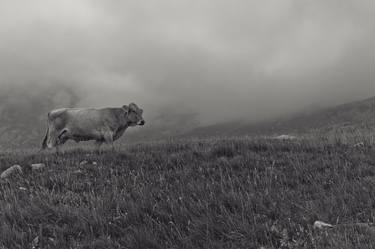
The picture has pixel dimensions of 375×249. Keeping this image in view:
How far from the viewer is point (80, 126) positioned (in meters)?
16.7

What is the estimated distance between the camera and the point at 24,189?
7070mm

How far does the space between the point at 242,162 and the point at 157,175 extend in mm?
2240

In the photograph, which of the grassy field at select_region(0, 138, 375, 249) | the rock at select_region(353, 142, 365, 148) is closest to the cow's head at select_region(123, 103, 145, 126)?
the grassy field at select_region(0, 138, 375, 249)

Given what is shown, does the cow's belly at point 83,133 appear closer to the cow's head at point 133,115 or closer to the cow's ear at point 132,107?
the cow's head at point 133,115

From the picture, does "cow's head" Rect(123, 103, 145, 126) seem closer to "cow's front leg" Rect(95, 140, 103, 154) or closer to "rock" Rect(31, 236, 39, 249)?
"cow's front leg" Rect(95, 140, 103, 154)

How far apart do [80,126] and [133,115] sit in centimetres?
296

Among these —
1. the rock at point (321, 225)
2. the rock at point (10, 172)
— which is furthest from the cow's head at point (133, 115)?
the rock at point (321, 225)

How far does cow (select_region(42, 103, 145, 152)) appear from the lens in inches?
660

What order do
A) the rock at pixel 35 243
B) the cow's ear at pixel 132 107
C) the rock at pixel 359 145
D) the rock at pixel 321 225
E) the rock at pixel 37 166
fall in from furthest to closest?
the cow's ear at pixel 132 107, the rock at pixel 359 145, the rock at pixel 37 166, the rock at pixel 35 243, the rock at pixel 321 225

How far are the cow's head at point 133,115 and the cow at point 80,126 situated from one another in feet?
2.55

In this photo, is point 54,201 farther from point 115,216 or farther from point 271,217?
point 271,217

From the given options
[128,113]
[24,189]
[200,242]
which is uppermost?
[128,113]

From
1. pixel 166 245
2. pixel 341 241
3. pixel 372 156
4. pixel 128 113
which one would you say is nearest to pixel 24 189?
pixel 166 245

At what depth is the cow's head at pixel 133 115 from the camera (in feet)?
60.2
